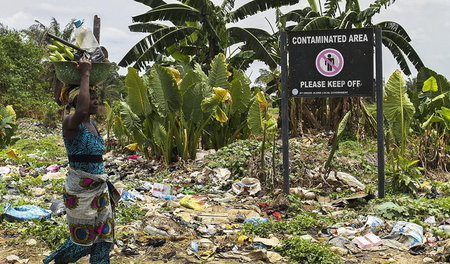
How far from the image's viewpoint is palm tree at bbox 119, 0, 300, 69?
11.9 m

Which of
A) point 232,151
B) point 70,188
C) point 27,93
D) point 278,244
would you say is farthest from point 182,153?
point 27,93

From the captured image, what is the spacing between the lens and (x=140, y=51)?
12922 millimetres

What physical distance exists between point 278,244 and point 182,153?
4822 mm

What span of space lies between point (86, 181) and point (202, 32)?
1021 centimetres

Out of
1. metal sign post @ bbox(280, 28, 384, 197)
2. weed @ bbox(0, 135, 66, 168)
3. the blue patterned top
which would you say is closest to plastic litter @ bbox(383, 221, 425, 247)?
metal sign post @ bbox(280, 28, 384, 197)

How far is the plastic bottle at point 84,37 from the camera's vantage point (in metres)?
3.19

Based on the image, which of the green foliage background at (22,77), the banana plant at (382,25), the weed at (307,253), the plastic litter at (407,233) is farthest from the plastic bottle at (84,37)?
the green foliage background at (22,77)

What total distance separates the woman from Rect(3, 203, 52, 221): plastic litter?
2009mm

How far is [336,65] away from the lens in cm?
612

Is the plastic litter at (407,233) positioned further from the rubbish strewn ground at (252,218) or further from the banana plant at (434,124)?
the banana plant at (434,124)

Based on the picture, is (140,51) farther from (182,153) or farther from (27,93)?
(27,93)

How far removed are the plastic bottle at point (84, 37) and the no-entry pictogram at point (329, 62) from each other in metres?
3.53

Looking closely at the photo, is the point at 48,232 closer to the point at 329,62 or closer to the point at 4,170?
the point at 329,62

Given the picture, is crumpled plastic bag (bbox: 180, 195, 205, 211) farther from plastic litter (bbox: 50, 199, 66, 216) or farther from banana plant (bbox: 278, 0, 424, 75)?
banana plant (bbox: 278, 0, 424, 75)
